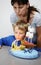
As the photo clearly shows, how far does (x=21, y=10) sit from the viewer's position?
1.51m

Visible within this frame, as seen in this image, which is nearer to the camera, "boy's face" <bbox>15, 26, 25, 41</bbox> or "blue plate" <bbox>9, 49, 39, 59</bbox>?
"blue plate" <bbox>9, 49, 39, 59</bbox>

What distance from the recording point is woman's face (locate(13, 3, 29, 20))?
1.50 meters

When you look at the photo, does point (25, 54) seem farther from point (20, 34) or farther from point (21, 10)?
point (21, 10)

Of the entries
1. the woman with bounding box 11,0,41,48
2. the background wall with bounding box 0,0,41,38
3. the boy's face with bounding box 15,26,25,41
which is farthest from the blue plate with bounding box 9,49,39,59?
the background wall with bounding box 0,0,41,38

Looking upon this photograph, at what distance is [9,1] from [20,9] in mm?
159

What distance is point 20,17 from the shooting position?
1.54m

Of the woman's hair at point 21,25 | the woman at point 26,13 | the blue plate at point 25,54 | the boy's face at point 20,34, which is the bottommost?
the blue plate at point 25,54

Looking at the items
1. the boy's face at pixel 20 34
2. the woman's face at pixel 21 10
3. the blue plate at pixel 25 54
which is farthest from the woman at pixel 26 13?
the blue plate at pixel 25 54

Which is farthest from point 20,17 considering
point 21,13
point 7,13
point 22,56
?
point 22,56

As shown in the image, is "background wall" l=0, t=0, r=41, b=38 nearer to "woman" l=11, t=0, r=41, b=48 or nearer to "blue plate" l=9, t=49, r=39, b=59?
"woman" l=11, t=0, r=41, b=48

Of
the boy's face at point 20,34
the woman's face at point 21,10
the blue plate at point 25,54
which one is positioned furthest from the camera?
the woman's face at point 21,10

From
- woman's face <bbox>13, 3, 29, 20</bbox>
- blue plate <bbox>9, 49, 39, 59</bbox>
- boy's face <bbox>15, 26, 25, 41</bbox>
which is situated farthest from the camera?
woman's face <bbox>13, 3, 29, 20</bbox>

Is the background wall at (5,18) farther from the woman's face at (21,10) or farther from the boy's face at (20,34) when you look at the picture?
the boy's face at (20,34)

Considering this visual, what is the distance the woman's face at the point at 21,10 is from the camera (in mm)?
1504
